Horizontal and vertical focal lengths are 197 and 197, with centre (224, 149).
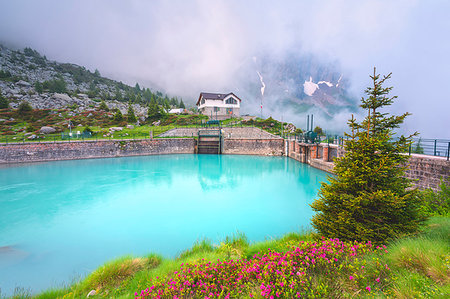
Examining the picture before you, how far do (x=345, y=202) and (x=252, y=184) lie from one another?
1304 centimetres

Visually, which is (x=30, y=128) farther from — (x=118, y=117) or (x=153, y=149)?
(x=153, y=149)

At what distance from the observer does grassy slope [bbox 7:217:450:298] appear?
8.56 ft

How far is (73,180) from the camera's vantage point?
18719mm

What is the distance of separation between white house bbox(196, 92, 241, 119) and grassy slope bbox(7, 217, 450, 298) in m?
47.3

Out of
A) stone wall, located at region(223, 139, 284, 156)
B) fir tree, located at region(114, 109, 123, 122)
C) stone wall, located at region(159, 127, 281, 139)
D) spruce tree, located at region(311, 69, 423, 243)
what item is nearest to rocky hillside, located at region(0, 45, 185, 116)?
fir tree, located at region(114, 109, 123, 122)

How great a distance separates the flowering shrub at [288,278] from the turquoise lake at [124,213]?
3.78 m

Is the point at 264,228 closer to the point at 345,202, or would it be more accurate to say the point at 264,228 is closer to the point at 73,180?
the point at 345,202

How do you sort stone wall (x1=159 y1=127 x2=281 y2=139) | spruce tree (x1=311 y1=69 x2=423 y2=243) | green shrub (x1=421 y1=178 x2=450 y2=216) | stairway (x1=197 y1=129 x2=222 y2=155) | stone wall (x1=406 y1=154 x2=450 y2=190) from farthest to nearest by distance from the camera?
stone wall (x1=159 y1=127 x2=281 y2=139) < stairway (x1=197 y1=129 x2=222 y2=155) < stone wall (x1=406 y1=154 x2=450 y2=190) < green shrub (x1=421 y1=178 x2=450 y2=216) < spruce tree (x1=311 y1=69 x2=423 y2=243)

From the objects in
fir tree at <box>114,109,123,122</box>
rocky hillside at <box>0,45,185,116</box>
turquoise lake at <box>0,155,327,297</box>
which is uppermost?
rocky hillside at <box>0,45,185,116</box>

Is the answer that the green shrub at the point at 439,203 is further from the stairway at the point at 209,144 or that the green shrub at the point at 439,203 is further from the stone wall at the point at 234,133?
the stairway at the point at 209,144

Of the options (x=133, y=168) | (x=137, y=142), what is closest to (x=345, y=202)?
(x=133, y=168)

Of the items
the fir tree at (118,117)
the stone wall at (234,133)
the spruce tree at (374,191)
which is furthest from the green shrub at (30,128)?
→ the spruce tree at (374,191)

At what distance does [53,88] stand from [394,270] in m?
103

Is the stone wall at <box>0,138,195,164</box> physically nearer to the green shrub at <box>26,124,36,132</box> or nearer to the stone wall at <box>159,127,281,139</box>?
the stone wall at <box>159,127,281,139</box>
